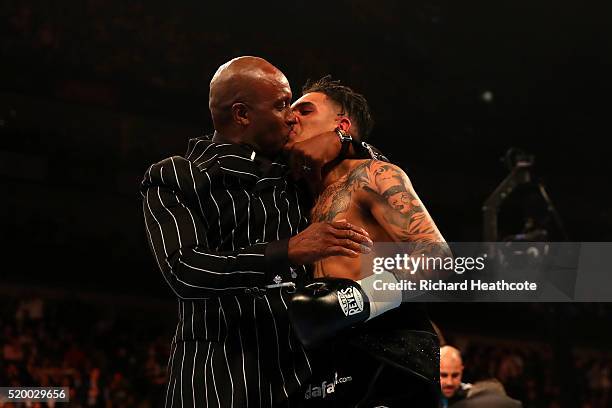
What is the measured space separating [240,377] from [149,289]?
6.32 m

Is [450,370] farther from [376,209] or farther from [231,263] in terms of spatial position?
[231,263]

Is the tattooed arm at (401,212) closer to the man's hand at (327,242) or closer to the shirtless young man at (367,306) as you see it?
the shirtless young man at (367,306)

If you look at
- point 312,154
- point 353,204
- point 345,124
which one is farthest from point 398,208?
point 345,124

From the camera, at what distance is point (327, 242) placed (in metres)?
1.60

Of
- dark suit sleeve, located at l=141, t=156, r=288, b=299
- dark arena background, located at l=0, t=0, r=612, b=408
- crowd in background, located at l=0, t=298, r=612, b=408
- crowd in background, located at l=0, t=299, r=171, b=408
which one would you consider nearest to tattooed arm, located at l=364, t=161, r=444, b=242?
dark suit sleeve, located at l=141, t=156, r=288, b=299

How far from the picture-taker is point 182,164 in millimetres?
1816

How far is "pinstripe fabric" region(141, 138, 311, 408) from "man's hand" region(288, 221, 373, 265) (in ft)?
0.26

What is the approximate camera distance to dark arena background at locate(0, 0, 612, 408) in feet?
22.2

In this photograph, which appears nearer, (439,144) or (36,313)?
(36,313)

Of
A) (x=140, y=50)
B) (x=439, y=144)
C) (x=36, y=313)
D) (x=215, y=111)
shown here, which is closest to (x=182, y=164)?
(x=215, y=111)

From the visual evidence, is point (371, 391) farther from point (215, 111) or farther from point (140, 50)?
point (140, 50)

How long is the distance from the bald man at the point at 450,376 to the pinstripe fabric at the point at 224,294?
246 centimetres

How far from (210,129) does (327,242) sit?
7.04m

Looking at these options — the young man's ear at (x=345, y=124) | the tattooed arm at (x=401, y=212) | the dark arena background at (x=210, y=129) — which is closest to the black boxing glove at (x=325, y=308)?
the tattooed arm at (x=401, y=212)
